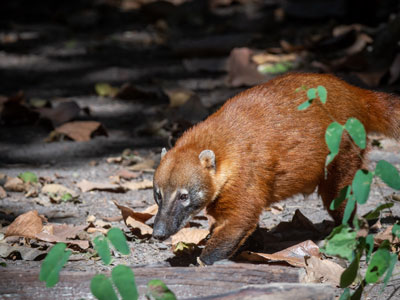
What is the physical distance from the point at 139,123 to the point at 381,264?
4.50 metres

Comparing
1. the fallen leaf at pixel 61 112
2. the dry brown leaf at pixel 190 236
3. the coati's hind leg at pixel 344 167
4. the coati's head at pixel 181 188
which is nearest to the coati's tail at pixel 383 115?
the coati's hind leg at pixel 344 167

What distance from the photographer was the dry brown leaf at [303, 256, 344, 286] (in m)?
3.88

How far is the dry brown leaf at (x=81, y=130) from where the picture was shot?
6609 mm

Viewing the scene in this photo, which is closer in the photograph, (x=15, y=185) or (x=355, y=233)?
(x=355, y=233)

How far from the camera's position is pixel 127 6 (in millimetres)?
11805

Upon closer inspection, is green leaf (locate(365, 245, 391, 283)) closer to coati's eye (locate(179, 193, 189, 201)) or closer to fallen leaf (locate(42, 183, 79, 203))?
coati's eye (locate(179, 193, 189, 201))

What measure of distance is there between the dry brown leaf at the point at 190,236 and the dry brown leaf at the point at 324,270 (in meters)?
0.85

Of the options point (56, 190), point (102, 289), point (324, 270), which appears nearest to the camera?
point (102, 289)

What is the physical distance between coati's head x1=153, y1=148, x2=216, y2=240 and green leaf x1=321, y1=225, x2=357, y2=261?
134 centimetres

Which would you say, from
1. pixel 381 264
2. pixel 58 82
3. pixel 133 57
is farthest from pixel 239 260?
pixel 133 57

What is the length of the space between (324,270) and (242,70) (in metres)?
4.16

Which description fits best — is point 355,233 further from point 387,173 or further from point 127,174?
point 127,174

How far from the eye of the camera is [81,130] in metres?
6.65

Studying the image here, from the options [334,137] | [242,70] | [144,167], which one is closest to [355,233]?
[334,137]
